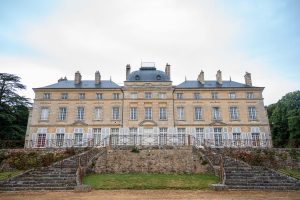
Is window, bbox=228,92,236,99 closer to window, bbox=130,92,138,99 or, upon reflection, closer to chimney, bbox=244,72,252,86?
chimney, bbox=244,72,252,86

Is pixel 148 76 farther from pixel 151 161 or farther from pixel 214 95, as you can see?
Result: pixel 151 161

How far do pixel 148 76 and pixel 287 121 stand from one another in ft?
56.4

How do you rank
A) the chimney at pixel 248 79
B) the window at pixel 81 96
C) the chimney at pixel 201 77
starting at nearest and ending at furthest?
1. the window at pixel 81 96
2. the chimney at pixel 248 79
3. the chimney at pixel 201 77

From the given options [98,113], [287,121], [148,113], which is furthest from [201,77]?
[98,113]

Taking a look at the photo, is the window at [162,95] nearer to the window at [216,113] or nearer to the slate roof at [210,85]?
the slate roof at [210,85]

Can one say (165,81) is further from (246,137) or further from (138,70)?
(246,137)

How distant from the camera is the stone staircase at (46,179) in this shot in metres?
10.7

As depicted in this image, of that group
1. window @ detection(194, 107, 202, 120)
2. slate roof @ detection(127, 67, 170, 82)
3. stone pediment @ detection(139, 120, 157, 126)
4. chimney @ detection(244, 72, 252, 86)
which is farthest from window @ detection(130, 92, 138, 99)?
chimney @ detection(244, 72, 252, 86)

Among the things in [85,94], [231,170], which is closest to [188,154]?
[231,170]

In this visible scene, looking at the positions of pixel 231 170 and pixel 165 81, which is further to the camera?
pixel 165 81

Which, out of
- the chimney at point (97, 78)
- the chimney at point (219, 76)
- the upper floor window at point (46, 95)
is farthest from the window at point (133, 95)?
the chimney at point (219, 76)

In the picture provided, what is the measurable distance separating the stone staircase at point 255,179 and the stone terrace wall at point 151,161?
105 inches

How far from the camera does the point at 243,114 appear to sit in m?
25.7

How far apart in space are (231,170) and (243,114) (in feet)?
48.1
